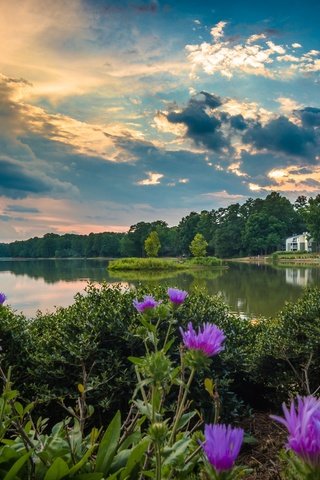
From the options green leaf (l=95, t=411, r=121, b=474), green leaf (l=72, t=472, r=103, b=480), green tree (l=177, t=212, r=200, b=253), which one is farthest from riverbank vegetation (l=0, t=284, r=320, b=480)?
green tree (l=177, t=212, r=200, b=253)

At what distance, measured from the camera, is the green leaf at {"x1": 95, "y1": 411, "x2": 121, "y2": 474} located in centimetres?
178

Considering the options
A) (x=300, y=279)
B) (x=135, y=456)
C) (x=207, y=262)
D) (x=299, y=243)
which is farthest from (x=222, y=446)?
(x=299, y=243)

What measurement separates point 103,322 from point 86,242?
129633mm

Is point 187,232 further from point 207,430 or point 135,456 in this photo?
point 207,430

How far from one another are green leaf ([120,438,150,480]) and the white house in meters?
88.0

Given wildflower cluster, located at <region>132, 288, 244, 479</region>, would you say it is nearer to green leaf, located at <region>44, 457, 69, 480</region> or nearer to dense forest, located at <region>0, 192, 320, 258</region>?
green leaf, located at <region>44, 457, 69, 480</region>

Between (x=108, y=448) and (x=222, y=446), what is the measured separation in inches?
47.0

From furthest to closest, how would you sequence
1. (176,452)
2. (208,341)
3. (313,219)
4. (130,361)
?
1. (313,219)
2. (130,361)
3. (176,452)
4. (208,341)

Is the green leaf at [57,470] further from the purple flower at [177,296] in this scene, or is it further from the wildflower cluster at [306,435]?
the wildflower cluster at [306,435]

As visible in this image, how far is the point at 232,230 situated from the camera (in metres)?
93.8

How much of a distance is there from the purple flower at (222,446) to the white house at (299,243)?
88.8m

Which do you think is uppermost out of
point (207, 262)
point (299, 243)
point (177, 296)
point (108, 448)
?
point (299, 243)

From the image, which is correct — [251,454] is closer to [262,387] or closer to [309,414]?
[262,387]

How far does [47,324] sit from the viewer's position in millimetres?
4645
